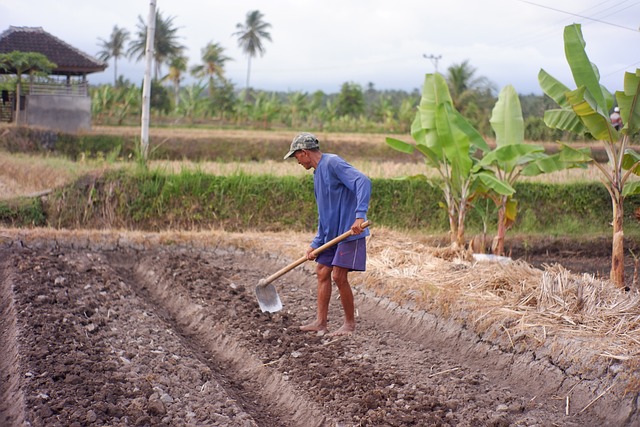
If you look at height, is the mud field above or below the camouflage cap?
below

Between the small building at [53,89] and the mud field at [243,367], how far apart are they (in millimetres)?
16470

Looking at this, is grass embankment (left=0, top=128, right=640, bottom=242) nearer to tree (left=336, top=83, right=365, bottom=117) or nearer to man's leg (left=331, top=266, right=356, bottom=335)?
man's leg (left=331, top=266, right=356, bottom=335)

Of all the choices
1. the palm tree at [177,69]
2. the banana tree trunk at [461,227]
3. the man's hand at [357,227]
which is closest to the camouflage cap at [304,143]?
the man's hand at [357,227]

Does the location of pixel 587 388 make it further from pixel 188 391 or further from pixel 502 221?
pixel 502 221

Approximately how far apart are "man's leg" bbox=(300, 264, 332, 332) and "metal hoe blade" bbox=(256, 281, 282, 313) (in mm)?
377

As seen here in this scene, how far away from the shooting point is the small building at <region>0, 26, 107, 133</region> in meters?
22.4

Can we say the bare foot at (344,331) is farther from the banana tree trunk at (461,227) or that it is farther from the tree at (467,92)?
the tree at (467,92)

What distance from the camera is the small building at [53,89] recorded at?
2242 cm

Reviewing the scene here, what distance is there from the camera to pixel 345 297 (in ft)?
17.7

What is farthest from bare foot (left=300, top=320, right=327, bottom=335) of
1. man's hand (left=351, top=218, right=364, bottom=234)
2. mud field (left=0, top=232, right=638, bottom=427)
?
man's hand (left=351, top=218, right=364, bottom=234)

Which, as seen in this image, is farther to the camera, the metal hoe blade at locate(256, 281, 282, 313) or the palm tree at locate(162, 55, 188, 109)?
the palm tree at locate(162, 55, 188, 109)

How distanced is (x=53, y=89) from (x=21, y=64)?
2.50 metres

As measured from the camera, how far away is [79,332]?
17.6 ft

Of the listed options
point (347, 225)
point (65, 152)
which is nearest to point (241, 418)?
point (347, 225)
